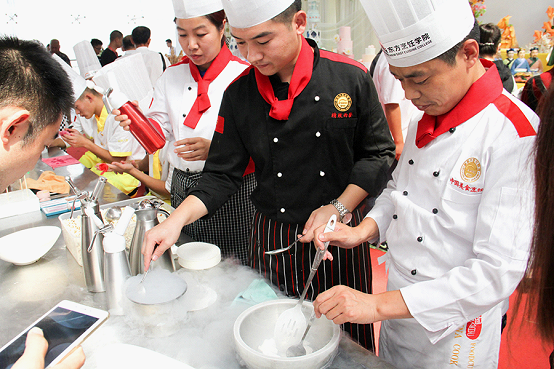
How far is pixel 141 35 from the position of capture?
5.69 metres

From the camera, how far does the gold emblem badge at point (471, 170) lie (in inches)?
38.4

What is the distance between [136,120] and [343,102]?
0.92 meters

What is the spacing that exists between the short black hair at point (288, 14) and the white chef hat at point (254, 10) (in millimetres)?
10

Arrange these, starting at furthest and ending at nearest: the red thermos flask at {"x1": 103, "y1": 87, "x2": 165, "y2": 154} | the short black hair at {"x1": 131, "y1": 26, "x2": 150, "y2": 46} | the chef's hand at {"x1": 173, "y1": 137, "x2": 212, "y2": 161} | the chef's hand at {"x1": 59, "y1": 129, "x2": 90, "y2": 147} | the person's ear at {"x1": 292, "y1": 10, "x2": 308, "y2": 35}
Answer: the short black hair at {"x1": 131, "y1": 26, "x2": 150, "y2": 46}, the chef's hand at {"x1": 59, "y1": 129, "x2": 90, "y2": 147}, the chef's hand at {"x1": 173, "y1": 137, "x2": 212, "y2": 161}, the red thermos flask at {"x1": 103, "y1": 87, "x2": 165, "y2": 154}, the person's ear at {"x1": 292, "y1": 10, "x2": 308, "y2": 35}

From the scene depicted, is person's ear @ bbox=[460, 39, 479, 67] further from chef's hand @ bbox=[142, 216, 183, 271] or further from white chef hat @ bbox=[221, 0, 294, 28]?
chef's hand @ bbox=[142, 216, 183, 271]

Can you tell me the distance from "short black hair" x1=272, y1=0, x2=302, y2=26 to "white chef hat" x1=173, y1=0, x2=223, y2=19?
584mm

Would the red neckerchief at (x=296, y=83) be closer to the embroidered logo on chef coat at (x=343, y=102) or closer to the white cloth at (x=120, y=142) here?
the embroidered logo on chef coat at (x=343, y=102)

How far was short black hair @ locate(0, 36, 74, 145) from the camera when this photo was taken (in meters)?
0.90

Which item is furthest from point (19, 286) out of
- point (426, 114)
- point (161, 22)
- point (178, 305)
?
point (161, 22)

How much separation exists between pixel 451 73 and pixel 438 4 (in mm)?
175

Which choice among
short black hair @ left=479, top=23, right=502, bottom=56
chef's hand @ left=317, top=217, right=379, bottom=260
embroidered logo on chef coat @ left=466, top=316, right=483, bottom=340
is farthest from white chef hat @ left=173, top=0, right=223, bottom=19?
short black hair @ left=479, top=23, right=502, bottom=56

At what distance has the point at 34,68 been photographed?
3.13ft

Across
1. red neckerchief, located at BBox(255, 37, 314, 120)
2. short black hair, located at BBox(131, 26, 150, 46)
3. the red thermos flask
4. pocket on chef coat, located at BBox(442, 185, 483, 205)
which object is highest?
short black hair, located at BBox(131, 26, 150, 46)

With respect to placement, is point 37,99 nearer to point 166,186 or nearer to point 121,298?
point 121,298
